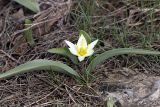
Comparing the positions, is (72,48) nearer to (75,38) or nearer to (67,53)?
(67,53)

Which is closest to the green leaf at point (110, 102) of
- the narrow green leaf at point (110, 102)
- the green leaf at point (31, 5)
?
the narrow green leaf at point (110, 102)

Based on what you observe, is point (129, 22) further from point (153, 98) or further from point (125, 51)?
point (153, 98)

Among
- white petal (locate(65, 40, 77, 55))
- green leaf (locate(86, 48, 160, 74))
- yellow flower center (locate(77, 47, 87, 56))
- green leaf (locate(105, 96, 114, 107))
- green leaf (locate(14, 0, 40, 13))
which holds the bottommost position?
green leaf (locate(105, 96, 114, 107))

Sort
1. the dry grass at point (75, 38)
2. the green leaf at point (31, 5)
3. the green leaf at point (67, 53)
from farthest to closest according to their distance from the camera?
the green leaf at point (31, 5) → the green leaf at point (67, 53) → the dry grass at point (75, 38)

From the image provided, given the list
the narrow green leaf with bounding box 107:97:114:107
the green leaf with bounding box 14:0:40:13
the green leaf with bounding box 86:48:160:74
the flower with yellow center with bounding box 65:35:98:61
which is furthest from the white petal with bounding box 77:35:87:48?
the green leaf with bounding box 14:0:40:13

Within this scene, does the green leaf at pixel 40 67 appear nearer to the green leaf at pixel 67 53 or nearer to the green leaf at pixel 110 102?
the green leaf at pixel 67 53

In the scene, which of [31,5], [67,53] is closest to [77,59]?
[67,53]

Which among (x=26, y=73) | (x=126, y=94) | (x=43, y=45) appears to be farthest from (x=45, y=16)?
(x=126, y=94)

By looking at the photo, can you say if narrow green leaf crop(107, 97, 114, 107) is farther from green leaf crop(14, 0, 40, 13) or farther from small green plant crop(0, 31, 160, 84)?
green leaf crop(14, 0, 40, 13)
